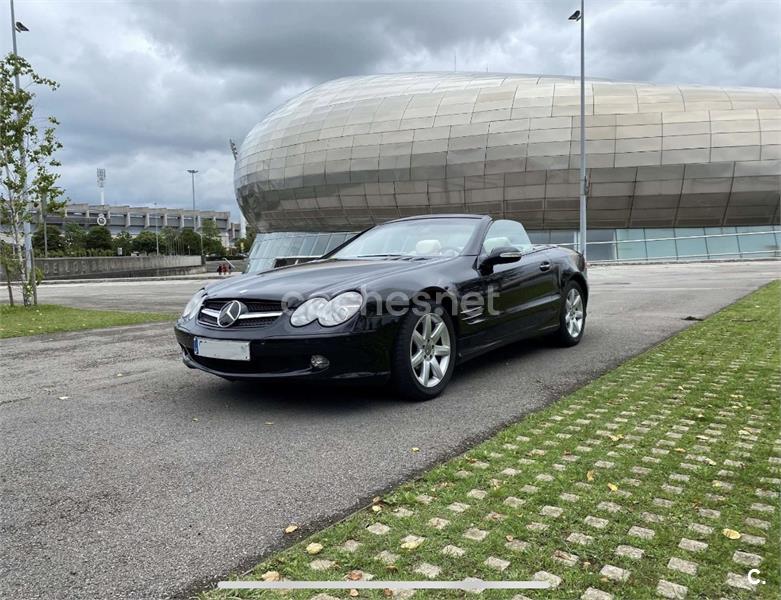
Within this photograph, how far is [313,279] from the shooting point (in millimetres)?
4359

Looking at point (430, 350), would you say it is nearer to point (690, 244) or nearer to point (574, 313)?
point (574, 313)

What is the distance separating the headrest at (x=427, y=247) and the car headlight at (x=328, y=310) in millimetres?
1321

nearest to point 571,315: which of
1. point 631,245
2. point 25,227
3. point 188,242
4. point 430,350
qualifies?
point 430,350

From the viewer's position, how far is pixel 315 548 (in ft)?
7.13

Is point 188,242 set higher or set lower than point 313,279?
higher

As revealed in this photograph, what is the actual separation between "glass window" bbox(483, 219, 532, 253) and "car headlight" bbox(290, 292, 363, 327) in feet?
5.65

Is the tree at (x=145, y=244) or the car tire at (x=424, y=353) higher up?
the tree at (x=145, y=244)

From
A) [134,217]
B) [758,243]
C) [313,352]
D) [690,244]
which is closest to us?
[313,352]

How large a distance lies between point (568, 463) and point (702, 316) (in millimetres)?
6739

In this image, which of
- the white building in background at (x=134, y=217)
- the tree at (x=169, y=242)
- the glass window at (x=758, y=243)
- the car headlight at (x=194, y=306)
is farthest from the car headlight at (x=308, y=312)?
the white building in background at (x=134, y=217)

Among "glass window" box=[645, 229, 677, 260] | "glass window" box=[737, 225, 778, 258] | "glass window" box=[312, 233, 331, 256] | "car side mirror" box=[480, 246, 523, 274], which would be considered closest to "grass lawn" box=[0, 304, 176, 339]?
"car side mirror" box=[480, 246, 523, 274]

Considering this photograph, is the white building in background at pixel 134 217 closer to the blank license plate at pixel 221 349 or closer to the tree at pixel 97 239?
the tree at pixel 97 239

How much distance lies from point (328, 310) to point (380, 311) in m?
0.36

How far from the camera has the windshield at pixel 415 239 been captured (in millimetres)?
5230
